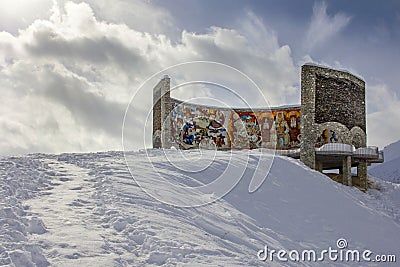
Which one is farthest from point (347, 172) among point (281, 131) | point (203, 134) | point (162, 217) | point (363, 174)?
point (162, 217)

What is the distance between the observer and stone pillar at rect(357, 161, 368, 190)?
2475cm

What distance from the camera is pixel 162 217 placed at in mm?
7246

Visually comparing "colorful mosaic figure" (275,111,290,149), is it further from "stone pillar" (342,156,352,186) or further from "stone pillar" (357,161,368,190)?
"stone pillar" (342,156,352,186)

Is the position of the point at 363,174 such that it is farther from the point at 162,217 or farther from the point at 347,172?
the point at 162,217

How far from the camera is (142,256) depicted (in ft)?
18.5

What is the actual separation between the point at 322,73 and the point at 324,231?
1576 centimetres

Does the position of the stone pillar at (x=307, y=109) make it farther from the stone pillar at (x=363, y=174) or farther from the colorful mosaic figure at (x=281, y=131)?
the colorful mosaic figure at (x=281, y=131)

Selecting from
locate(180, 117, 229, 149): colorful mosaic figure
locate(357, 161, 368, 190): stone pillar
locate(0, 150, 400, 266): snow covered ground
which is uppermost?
locate(180, 117, 229, 149): colorful mosaic figure

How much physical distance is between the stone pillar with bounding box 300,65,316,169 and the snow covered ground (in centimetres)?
880

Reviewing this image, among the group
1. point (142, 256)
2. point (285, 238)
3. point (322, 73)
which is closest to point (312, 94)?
point (322, 73)

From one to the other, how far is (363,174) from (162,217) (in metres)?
20.9

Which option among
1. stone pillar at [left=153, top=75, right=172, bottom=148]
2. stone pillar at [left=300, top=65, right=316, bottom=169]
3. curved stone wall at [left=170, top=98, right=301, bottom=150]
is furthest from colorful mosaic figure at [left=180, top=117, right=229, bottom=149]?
stone pillar at [left=300, top=65, right=316, bottom=169]

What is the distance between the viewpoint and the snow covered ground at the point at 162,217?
566 cm

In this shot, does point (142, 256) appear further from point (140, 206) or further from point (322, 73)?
point (322, 73)
